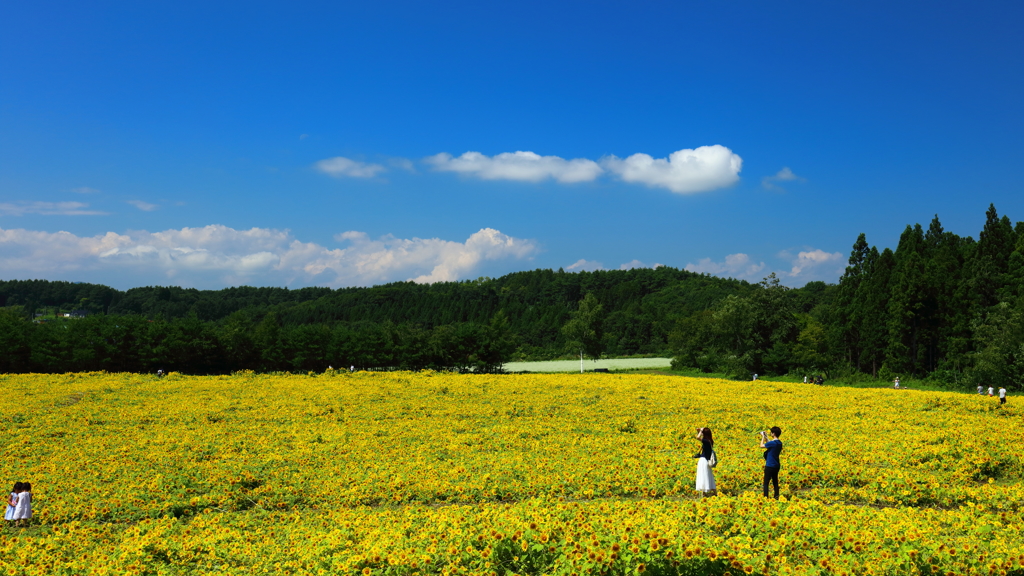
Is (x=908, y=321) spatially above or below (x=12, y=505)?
above

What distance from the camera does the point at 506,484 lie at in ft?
54.4

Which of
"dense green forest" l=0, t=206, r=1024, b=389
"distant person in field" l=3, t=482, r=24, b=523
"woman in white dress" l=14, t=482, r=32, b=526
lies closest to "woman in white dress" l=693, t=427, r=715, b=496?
"woman in white dress" l=14, t=482, r=32, b=526

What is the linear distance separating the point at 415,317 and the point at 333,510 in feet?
599

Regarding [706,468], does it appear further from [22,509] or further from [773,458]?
[22,509]

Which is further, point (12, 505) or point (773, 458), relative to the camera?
point (12, 505)

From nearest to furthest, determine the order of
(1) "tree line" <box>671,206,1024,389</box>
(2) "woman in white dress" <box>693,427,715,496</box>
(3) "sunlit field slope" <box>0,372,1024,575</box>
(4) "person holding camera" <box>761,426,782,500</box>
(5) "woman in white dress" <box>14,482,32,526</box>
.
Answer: (3) "sunlit field slope" <box>0,372,1024,575</box> < (4) "person holding camera" <box>761,426,782,500</box> < (2) "woman in white dress" <box>693,427,715,496</box> < (5) "woman in white dress" <box>14,482,32,526</box> < (1) "tree line" <box>671,206,1024,389</box>

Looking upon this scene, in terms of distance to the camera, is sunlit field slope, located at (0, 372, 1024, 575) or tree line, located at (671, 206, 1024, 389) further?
tree line, located at (671, 206, 1024, 389)

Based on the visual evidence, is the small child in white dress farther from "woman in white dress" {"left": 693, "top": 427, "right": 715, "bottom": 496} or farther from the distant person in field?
"woman in white dress" {"left": 693, "top": 427, "right": 715, "bottom": 496}

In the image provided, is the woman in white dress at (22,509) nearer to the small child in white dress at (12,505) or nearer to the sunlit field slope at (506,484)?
the small child in white dress at (12,505)

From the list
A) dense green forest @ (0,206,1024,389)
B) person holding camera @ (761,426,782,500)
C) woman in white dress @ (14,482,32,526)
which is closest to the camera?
person holding camera @ (761,426,782,500)

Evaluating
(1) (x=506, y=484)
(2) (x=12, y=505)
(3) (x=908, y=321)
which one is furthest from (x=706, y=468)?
(3) (x=908, y=321)

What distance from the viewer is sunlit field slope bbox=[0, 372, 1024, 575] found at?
8211 millimetres

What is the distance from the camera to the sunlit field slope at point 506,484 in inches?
323

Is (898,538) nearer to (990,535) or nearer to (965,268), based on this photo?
(990,535)
